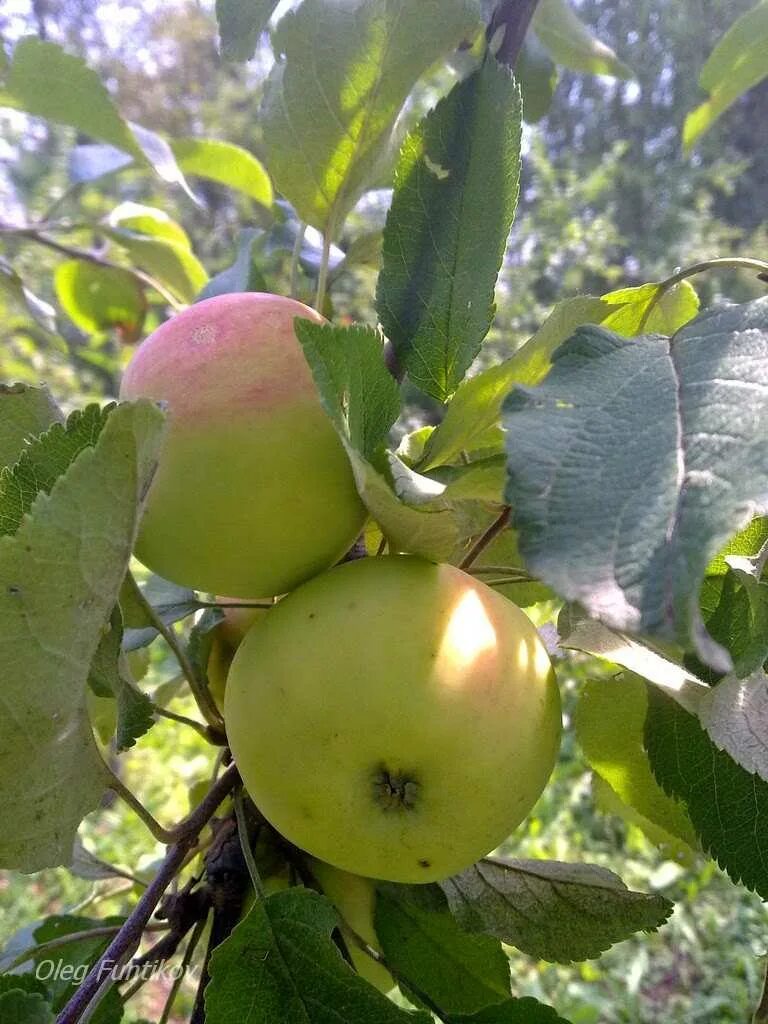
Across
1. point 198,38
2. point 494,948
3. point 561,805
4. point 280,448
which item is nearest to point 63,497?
point 280,448

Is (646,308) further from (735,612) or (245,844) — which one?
(245,844)

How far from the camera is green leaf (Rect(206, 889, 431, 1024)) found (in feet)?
1.24

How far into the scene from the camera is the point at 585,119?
7.16 m

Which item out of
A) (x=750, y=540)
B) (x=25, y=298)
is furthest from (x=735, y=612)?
(x=25, y=298)

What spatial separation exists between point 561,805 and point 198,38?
6565 mm

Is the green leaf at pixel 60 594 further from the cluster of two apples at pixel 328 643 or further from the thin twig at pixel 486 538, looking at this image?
the thin twig at pixel 486 538

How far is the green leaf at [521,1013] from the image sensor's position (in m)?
0.41

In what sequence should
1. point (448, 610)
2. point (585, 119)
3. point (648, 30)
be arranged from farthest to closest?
1. point (585, 119)
2. point (648, 30)
3. point (448, 610)

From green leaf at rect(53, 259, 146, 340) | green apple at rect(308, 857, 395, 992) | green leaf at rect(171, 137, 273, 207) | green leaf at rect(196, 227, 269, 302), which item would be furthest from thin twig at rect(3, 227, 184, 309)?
green apple at rect(308, 857, 395, 992)

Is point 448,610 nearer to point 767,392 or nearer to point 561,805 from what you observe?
point 767,392

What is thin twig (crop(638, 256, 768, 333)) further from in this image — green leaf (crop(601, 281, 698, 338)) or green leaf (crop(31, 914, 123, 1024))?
green leaf (crop(31, 914, 123, 1024))

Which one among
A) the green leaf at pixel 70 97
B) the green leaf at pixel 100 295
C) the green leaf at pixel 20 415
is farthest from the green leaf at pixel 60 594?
the green leaf at pixel 100 295

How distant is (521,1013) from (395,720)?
0.64 ft

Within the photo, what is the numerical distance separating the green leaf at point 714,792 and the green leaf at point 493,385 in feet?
Answer: 0.53
